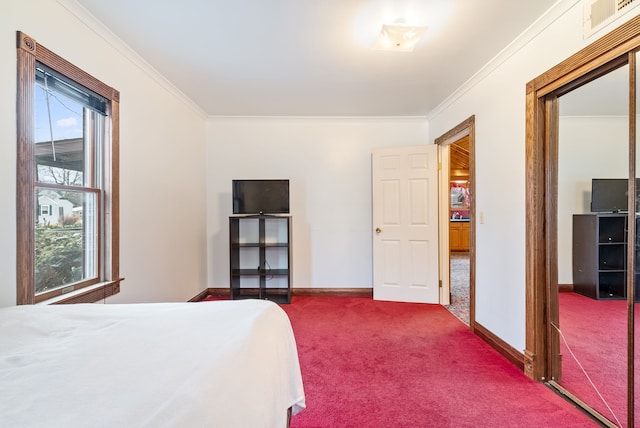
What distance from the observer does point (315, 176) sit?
397 centimetres

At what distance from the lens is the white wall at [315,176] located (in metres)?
3.94

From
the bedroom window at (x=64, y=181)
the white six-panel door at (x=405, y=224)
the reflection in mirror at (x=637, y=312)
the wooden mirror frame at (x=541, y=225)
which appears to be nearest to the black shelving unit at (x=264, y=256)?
the white six-panel door at (x=405, y=224)

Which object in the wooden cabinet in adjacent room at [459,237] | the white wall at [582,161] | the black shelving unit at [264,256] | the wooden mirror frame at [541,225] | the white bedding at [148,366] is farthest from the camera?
the wooden cabinet in adjacent room at [459,237]

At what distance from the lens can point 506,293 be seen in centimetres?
232

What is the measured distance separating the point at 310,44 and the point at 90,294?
2376 millimetres

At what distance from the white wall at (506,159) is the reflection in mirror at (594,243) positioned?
10.0 inches

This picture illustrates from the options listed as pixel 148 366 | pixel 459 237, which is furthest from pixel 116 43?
pixel 459 237

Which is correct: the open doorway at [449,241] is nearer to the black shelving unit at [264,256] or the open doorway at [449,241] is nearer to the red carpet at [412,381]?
the red carpet at [412,381]

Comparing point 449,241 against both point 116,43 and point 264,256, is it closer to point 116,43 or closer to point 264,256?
point 264,256

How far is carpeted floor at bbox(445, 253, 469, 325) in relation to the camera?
10.9 ft

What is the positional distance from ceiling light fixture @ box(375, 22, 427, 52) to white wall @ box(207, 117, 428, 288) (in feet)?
6.18

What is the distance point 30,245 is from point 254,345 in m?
1.45

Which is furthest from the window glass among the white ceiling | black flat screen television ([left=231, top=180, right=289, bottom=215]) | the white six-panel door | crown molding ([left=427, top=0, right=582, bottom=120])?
Result: crown molding ([left=427, top=0, right=582, bottom=120])

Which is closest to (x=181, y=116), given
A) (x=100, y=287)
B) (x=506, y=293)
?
(x=100, y=287)
